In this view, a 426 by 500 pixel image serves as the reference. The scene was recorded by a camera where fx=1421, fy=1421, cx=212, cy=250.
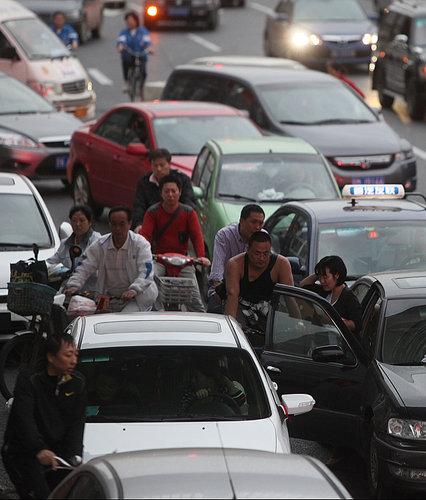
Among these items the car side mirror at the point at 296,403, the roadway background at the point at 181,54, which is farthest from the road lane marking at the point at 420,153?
the car side mirror at the point at 296,403

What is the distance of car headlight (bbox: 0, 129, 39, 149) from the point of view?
19.5m

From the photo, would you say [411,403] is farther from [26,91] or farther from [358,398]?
[26,91]

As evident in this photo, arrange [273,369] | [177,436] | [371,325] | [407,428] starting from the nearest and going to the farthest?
[177,436] → [407,428] → [273,369] → [371,325]

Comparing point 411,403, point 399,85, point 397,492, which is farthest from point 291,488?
point 399,85

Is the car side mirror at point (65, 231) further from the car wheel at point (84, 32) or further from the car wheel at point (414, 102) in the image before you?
the car wheel at point (84, 32)

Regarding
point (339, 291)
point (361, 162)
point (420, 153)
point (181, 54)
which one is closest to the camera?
point (339, 291)

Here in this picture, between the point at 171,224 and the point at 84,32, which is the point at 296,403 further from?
the point at 84,32

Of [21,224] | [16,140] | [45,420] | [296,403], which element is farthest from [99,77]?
[45,420]

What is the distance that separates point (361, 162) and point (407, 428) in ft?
33.6

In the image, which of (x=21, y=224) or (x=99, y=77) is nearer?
(x=21, y=224)

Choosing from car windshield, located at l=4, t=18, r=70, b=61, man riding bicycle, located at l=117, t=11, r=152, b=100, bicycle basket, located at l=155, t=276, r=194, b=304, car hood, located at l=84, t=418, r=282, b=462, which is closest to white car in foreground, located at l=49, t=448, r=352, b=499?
car hood, located at l=84, t=418, r=282, b=462

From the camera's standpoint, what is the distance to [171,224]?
11.8 meters

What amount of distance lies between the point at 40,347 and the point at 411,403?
3471 millimetres

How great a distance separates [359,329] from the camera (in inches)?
369
